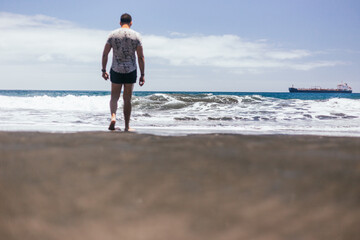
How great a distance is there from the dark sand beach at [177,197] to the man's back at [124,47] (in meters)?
3.26

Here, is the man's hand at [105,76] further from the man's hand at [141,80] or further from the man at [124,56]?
the man's hand at [141,80]

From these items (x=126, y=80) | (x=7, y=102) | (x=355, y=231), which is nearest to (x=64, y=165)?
(x=355, y=231)

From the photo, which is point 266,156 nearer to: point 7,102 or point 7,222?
point 7,222

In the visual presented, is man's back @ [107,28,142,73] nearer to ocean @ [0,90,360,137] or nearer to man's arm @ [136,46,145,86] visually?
man's arm @ [136,46,145,86]

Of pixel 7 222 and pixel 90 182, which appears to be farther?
pixel 90 182

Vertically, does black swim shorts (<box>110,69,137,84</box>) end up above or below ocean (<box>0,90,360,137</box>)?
above

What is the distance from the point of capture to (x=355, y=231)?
1.33m

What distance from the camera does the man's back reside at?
17.2ft

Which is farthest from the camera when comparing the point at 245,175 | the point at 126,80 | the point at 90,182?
the point at 126,80

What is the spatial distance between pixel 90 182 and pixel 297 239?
0.99m

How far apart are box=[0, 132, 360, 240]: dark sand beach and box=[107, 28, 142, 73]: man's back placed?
10.7 ft

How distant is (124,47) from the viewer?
5.26 m

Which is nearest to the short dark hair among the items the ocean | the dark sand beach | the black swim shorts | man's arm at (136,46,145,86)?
man's arm at (136,46,145,86)

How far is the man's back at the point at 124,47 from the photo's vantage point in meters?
5.23
